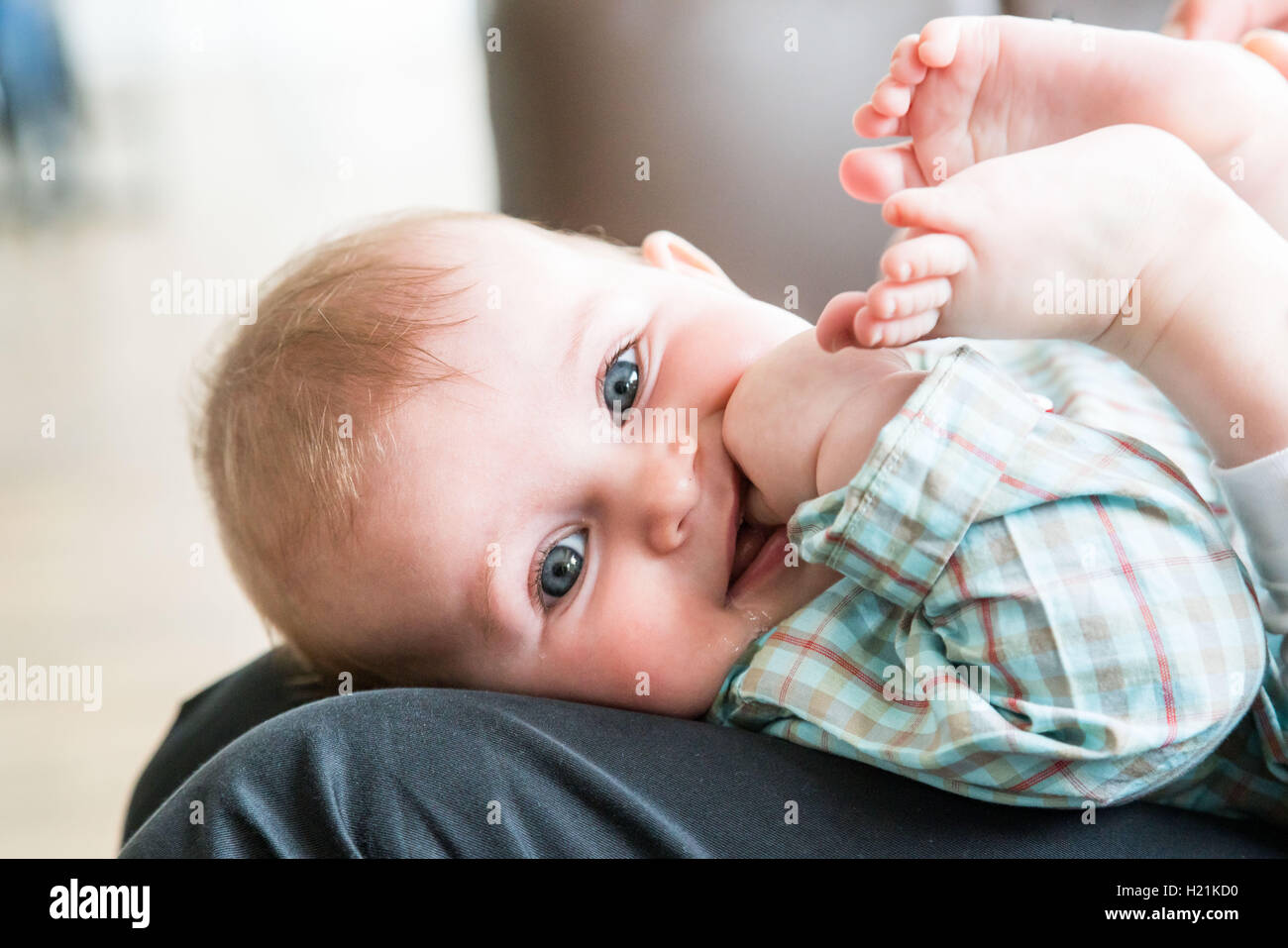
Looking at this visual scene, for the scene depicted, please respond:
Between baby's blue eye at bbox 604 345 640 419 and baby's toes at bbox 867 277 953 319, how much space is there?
0.28 metres

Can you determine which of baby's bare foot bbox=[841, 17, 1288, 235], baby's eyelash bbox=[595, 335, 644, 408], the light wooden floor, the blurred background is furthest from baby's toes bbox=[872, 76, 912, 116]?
the light wooden floor

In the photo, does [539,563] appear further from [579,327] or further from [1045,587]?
[1045,587]

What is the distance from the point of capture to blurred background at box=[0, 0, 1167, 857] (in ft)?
4.73

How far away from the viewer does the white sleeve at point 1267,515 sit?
64 centimetres

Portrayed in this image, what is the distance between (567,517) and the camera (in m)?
0.83

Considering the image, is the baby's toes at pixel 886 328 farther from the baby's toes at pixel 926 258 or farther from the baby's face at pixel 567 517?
the baby's face at pixel 567 517

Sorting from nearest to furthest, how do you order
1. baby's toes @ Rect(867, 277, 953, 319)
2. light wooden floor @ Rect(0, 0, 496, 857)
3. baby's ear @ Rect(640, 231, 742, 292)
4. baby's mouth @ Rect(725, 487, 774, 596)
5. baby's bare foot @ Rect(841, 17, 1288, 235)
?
1. baby's toes @ Rect(867, 277, 953, 319)
2. baby's bare foot @ Rect(841, 17, 1288, 235)
3. baby's mouth @ Rect(725, 487, 774, 596)
4. baby's ear @ Rect(640, 231, 742, 292)
5. light wooden floor @ Rect(0, 0, 496, 857)

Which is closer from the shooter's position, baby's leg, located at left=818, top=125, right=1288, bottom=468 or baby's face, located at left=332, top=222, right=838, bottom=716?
baby's leg, located at left=818, top=125, right=1288, bottom=468

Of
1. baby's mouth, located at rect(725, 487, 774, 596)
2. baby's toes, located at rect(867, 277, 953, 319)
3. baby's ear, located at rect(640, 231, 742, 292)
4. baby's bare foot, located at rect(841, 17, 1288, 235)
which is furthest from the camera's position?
baby's ear, located at rect(640, 231, 742, 292)

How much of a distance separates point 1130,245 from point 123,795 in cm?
159

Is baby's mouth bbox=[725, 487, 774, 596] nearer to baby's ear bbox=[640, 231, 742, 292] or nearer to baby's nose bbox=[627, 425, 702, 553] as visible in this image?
baby's nose bbox=[627, 425, 702, 553]

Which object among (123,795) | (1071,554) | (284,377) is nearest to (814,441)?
(1071,554)

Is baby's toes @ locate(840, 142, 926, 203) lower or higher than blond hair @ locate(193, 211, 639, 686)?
higher

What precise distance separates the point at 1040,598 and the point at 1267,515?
16cm
